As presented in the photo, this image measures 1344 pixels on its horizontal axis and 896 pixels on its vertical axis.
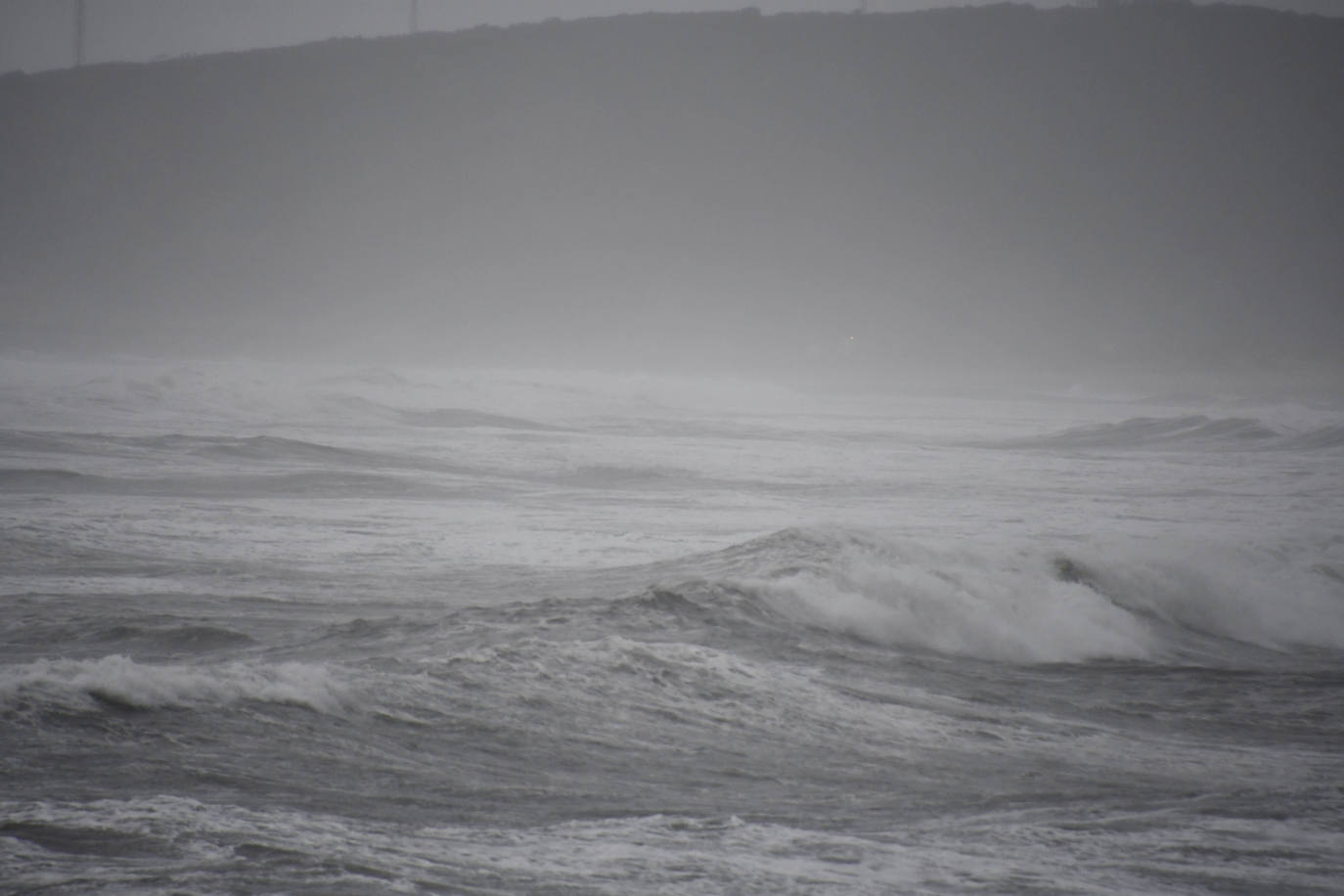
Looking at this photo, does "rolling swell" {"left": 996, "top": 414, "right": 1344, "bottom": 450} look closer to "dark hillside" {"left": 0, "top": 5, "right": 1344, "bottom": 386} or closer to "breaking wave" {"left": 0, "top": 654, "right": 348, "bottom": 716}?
"breaking wave" {"left": 0, "top": 654, "right": 348, "bottom": 716}

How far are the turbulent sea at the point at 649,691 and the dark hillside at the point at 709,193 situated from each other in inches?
2925

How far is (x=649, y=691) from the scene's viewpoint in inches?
229

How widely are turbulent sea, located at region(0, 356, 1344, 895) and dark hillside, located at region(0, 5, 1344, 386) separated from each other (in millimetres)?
74306

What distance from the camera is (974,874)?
372 cm

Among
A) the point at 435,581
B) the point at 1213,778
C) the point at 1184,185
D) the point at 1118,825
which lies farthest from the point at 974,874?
the point at 1184,185

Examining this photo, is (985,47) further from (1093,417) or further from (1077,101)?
(1093,417)

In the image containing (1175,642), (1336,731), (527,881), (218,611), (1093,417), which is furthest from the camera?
(1093,417)

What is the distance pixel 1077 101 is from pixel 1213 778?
114463 mm

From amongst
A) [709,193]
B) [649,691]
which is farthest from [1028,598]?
[709,193]

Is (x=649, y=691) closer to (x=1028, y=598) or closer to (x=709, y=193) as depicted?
(x=1028, y=598)

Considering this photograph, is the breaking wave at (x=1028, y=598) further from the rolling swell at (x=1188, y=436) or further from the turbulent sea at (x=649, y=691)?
the rolling swell at (x=1188, y=436)

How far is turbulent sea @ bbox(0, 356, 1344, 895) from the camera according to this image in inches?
148

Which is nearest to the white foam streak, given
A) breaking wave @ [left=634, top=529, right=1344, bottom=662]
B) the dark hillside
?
breaking wave @ [left=634, top=529, right=1344, bottom=662]

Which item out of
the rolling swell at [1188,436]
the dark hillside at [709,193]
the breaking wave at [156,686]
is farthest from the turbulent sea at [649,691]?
the dark hillside at [709,193]
